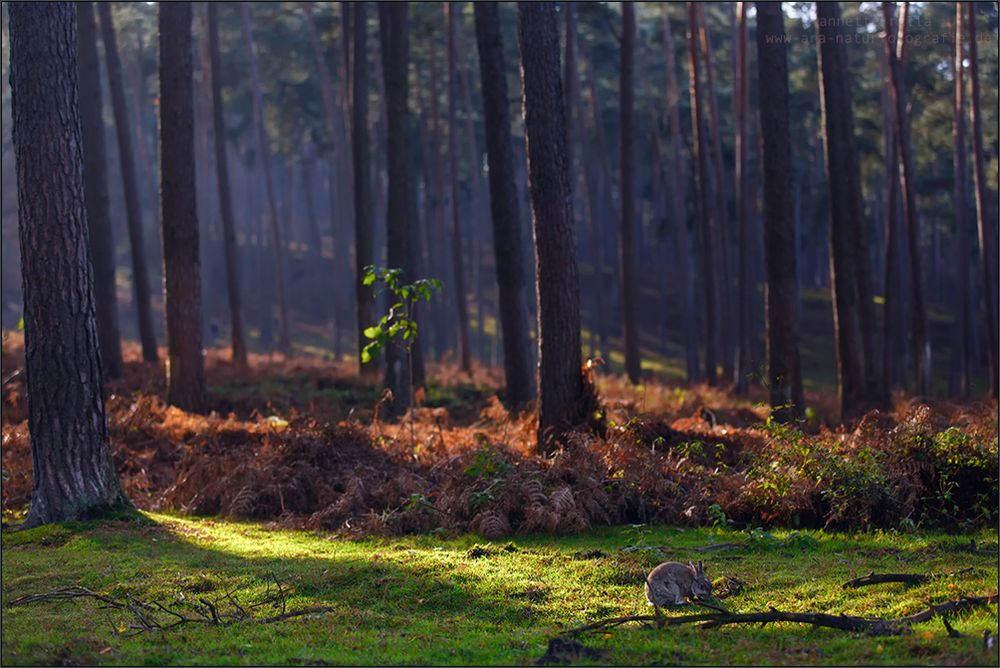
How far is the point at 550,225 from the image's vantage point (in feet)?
43.8

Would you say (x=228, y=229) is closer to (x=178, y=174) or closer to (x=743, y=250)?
(x=178, y=174)

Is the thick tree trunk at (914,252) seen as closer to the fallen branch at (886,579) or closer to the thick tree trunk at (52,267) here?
the fallen branch at (886,579)

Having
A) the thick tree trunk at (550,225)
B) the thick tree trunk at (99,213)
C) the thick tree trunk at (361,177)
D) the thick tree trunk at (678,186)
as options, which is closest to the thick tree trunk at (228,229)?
the thick tree trunk at (361,177)

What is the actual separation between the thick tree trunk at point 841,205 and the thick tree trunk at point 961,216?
1121 cm

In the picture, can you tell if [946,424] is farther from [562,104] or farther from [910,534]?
[562,104]

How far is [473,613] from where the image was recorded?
728 cm

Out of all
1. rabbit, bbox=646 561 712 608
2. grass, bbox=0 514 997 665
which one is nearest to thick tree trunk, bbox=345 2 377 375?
grass, bbox=0 514 997 665

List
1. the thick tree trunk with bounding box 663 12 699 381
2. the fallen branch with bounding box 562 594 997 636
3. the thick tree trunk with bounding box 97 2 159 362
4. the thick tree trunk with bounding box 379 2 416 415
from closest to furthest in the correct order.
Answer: the fallen branch with bounding box 562 594 997 636 < the thick tree trunk with bounding box 379 2 416 415 < the thick tree trunk with bounding box 97 2 159 362 < the thick tree trunk with bounding box 663 12 699 381

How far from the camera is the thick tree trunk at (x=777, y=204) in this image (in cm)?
1709

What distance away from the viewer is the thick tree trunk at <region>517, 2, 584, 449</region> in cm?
1327

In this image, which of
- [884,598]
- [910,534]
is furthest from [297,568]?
[910,534]

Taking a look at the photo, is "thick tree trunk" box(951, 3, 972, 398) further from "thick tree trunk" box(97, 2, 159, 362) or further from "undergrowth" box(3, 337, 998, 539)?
"thick tree trunk" box(97, 2, 159, 362)

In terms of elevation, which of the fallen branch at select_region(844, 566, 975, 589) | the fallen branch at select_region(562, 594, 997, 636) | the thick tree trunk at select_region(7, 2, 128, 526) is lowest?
the fallen branch at select_region(844, 566, 975, 589)

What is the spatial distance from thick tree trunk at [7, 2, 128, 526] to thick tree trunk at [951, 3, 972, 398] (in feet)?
83.1
